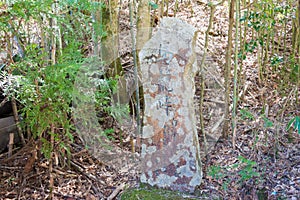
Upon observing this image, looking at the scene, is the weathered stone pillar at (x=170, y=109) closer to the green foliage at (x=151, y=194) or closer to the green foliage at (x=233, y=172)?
the green foliage at (x=151, y=194)

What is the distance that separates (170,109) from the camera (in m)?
2.89

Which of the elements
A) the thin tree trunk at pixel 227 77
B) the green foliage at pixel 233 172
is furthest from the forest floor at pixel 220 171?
the thin tree trunk at pixel 227 77

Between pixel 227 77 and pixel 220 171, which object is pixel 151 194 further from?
pixel 227 77

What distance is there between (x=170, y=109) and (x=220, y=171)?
2.67ft

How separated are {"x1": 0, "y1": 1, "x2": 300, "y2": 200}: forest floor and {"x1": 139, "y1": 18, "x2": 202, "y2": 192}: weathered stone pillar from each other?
251mm

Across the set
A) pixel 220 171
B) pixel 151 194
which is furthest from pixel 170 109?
pixel 220 171

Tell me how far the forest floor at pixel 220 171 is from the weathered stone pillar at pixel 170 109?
0.82ft

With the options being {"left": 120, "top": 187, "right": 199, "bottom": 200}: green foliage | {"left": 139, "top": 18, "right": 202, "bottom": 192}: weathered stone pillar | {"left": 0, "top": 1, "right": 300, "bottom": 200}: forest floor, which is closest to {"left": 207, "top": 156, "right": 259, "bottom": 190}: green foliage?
{"left": 0, "top": 1, "right": 300, "bottom": 200}: forest floor

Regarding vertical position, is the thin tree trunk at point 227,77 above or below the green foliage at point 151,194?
above

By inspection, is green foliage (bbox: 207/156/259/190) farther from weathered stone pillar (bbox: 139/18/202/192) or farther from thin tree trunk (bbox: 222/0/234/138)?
thin tree trunk (bbox: 222/0/234/138)

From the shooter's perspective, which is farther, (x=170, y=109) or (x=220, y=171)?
(x=220, y=171)

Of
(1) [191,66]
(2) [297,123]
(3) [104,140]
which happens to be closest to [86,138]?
(3) [104,140]

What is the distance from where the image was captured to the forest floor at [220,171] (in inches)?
119

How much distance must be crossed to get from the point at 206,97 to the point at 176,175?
1.58 metres
